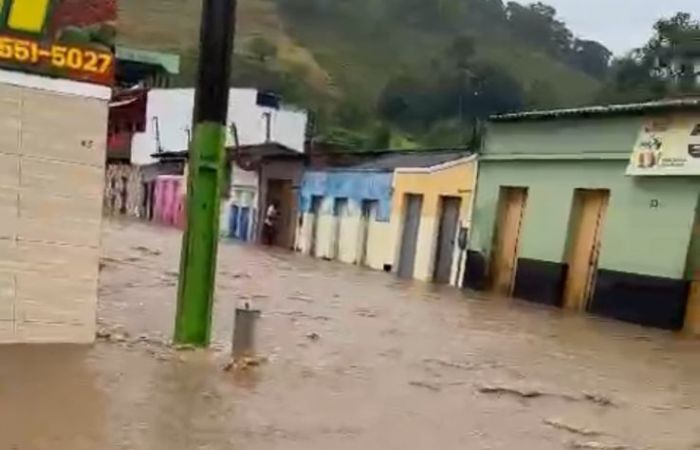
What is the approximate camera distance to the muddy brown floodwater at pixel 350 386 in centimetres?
648

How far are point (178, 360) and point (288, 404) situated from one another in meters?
1.69

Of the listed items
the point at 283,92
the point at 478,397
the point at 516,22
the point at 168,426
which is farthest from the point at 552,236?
the point at 516,22

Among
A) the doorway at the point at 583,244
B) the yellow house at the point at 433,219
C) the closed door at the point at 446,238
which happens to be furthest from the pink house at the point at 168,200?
the doorway at the point at 583,244

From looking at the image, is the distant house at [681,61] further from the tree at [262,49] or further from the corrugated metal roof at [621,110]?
the tree at [262,49]

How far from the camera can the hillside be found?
71.7 meters

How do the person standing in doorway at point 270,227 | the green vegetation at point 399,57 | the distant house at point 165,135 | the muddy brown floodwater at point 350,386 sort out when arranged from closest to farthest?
the muddy brown floodwater at point 350,386 < the person standing in doorway at point 270,227 < the distant house at point 165,135 < the green vegetation at point 399,57

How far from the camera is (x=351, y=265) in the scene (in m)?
27.6

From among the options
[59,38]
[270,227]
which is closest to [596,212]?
[59,38]

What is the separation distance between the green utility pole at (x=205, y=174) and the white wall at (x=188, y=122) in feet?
117

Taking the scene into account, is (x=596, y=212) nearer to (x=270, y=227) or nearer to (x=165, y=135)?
(x=270, y=227)

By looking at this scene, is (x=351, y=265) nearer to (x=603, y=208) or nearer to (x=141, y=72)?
(x=603, y=208)

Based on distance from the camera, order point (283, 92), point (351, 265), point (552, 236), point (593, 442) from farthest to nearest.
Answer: point (283, 92)
point (351, 265)
point (552, 236)
point (593, 442)

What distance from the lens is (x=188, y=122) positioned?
174 ft

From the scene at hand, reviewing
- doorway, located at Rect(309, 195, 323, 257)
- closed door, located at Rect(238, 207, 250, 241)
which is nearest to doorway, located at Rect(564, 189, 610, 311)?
doorway, located at Rect(309, 195, 323, 257)
